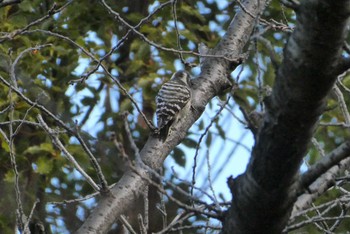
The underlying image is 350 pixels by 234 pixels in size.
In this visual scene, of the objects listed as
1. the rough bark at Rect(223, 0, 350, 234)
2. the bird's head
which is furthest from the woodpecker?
the rough bark at Rect(223, 0, 350, 234)

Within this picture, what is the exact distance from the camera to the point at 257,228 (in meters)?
2.48

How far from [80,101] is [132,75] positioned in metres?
0.65

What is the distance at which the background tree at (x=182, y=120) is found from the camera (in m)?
2.35

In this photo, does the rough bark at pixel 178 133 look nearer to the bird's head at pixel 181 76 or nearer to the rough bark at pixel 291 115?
the rough bark at pixel 291 115

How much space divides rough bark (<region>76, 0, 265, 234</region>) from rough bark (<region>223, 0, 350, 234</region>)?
86 centimetres

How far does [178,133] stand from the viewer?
156 inches

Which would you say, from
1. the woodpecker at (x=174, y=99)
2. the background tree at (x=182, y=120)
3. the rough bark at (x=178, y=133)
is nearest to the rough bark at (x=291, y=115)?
the background tree at (x=182, y=120)

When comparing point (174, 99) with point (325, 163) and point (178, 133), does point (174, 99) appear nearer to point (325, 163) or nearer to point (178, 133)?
point (178, 133)

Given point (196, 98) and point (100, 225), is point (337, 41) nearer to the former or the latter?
point (100, 225)

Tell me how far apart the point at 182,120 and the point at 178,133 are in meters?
0.21

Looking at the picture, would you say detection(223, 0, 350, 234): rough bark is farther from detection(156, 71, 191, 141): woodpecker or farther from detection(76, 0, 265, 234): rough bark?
detection(156, 71, 191, 141): woodpecker

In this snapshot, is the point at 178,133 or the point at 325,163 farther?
the point at 178,133

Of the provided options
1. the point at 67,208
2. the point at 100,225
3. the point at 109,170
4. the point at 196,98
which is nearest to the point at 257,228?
the point at 100,225

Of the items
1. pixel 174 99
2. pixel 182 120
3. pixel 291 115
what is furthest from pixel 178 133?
pixel 174 99
